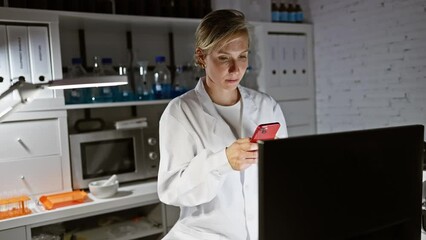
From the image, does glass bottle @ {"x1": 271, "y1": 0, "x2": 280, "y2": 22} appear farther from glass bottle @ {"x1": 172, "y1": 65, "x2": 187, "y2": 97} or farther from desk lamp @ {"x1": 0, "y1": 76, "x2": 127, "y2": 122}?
desk lamp @ {"x1": 0, "y1": 76, "x2": 127, "y2": 122}

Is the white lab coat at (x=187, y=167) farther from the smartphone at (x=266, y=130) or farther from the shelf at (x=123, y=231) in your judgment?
the shelf at (x=123, y=231)

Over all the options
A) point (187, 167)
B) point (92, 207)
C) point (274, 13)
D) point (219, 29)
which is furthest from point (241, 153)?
point (274, 13)

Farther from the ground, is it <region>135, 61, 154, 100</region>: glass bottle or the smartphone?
<region>135, 61, 154, 100</region>: glass bottle

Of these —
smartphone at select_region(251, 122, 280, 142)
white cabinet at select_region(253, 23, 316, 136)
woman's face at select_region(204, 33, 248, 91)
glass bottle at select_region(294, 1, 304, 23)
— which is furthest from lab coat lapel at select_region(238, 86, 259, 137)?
glass bottle at select_region(294, 1, 304, 23)

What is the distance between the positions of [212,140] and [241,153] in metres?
0.33

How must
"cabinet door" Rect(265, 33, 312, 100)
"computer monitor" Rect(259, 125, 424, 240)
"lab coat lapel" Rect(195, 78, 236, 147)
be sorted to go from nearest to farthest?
"computer monitor" Rect(259, 125, 424, 240) → "lab coat lapel" Rect(195, 78, 236, 147) → "cabinet door" Rect(265, 33, 312, 100)

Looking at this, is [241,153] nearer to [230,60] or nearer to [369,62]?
[230,60]

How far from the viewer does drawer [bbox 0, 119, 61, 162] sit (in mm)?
1977

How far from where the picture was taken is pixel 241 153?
3.31ft

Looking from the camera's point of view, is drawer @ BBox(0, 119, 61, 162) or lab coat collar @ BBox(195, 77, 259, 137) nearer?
lab coat collar @ BBox(195, 77, 259, 137)

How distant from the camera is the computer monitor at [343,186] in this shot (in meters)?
0.69

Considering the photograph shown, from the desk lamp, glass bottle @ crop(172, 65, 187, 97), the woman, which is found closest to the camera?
the desk lamp

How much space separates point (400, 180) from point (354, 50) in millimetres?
1967

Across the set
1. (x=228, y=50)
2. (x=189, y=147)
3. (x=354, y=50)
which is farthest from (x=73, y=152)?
(x=354, y=50)
